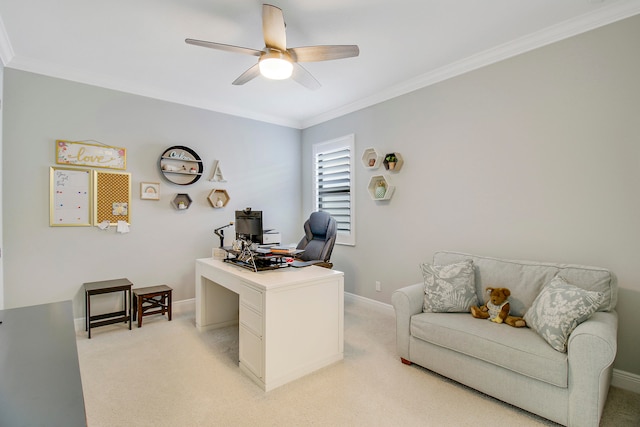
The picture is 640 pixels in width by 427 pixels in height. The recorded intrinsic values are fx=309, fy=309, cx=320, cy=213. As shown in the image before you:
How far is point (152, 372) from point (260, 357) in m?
0.94

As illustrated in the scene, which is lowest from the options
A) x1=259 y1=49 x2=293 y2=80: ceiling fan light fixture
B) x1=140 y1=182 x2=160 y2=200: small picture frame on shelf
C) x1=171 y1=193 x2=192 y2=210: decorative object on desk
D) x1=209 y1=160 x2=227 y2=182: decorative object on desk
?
x1=171 y1=193 x2=192 y2=210: decorative object on desk

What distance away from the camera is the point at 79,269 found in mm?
3273

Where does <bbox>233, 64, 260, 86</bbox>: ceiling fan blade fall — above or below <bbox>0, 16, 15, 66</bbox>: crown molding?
below

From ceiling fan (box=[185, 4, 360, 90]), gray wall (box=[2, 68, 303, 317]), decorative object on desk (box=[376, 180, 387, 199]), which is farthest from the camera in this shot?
decorative object on desk (box=[376, 180, 387, 199])

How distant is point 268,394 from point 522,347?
1.67 metres

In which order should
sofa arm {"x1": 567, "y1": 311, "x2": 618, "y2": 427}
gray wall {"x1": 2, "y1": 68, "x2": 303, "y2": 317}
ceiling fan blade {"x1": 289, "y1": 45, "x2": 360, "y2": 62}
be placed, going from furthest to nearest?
gray wall {"x1": 2, "y1": 68, "x2": 303, "y2": 317} → ceiling fan blade {"x1": 289, "y1": 45, "x2": 360, "y2": 62} → sofa arm {"x1": 567, "y1": 311, "x2": 618, "y2": 427}

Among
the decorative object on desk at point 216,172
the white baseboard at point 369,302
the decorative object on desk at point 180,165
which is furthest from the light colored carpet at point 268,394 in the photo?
the decorative object on desk at point 216,172

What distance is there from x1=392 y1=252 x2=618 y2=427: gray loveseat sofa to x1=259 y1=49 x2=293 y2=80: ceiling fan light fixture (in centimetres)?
198

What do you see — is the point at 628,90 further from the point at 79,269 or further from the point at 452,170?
the point at 79,269

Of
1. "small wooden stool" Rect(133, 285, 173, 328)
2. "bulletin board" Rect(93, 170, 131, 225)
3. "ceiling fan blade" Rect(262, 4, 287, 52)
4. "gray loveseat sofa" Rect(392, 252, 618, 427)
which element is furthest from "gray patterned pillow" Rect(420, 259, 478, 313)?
"bulletin board" Rect(93, 170, 131, 225)

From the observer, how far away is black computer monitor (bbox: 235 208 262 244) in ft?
8.90

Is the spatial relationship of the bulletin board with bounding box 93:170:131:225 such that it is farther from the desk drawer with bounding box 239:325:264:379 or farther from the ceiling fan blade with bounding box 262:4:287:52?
the ceiling fan blade with bounding box 262:4:287:52

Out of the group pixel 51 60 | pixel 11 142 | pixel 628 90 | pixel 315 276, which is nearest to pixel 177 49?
pixel 51 60

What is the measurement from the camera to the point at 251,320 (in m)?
2.31
